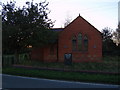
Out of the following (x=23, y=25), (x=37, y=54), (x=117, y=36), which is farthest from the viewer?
(x=117, y=36)

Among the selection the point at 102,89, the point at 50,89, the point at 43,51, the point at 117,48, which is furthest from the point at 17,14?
the point at 117,48

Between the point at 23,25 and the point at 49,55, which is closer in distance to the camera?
the point at 23,25

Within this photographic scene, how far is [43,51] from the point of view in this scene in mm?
25891

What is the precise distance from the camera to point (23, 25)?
18.7m

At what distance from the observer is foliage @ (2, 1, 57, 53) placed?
1845 cm

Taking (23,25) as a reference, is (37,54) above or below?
below

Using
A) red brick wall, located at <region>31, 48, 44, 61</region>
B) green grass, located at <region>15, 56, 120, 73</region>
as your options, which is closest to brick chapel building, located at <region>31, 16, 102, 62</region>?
red brick wall, located at <region>31, 48, 44, 61</region>

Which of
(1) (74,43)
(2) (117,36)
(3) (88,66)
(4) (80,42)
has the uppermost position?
(2) (117,36)

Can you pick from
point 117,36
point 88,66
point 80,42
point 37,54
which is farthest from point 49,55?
point 117,36

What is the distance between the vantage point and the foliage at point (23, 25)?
1845cm

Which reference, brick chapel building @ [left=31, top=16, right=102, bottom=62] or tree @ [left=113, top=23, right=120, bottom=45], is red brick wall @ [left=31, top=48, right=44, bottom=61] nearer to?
brick chapel building @ [left=31, top=16, right=102, bottom=62]

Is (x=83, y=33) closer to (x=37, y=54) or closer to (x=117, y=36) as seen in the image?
(x=37, y=54)

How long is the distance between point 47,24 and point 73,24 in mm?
5564

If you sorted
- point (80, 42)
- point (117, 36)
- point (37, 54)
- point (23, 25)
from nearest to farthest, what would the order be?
point (23, 25), point (80, 42), point (37, 54), point (117, 36)
